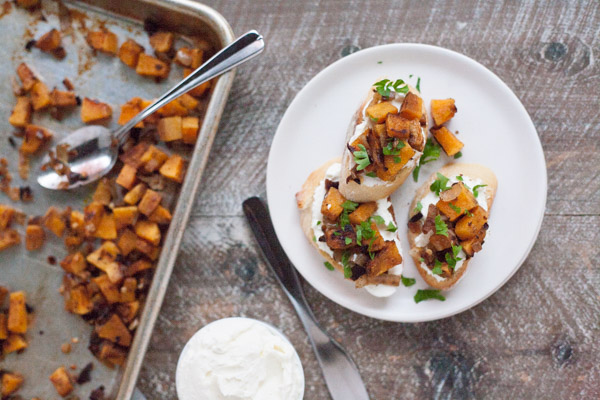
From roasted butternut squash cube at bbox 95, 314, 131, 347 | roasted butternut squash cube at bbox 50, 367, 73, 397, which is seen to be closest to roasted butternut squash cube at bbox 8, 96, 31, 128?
roasted butternut squash cube at bbox 95, 314, 131, 347

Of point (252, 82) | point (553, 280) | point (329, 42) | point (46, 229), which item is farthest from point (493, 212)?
point (46, 229)

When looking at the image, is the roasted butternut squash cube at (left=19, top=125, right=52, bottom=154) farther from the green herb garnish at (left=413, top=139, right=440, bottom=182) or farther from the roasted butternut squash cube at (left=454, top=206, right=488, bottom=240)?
the roasted butternut squash cube at (left=454, top=206, right=488, bottom=240)

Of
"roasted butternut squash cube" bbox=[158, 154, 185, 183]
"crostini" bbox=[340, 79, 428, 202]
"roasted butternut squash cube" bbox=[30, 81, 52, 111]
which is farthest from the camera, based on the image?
"roasted butternut squash cube" bbox=[30, 81, 52, 111]

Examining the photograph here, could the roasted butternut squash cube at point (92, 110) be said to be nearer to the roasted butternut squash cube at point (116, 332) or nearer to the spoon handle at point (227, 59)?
the spoon handle at point (227, 59)

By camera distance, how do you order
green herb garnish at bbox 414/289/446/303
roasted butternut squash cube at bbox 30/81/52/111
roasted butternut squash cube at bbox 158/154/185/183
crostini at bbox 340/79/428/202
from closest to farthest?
1. crostini at bbox 340/79/428/202
2. green herb garnish at bbox 414/289/446/303
3. roasted butternut squash cube at bbox 158/154/185/183
4. roasted butternut squash cube at bbox 30/81/52/111

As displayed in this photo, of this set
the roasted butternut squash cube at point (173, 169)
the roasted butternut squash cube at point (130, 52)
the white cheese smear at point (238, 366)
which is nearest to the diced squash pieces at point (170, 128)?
the roasted butternut squash cube at point (173, 169)

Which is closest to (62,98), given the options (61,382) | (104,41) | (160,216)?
(104,41)

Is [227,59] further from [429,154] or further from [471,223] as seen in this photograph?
[471,223]

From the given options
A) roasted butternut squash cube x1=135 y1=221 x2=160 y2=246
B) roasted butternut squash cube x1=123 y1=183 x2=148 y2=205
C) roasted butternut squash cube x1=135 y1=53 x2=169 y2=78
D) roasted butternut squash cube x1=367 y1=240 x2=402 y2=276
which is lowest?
roasted butternut squash cube x1=135 y1=221 x2=160 y2=246
